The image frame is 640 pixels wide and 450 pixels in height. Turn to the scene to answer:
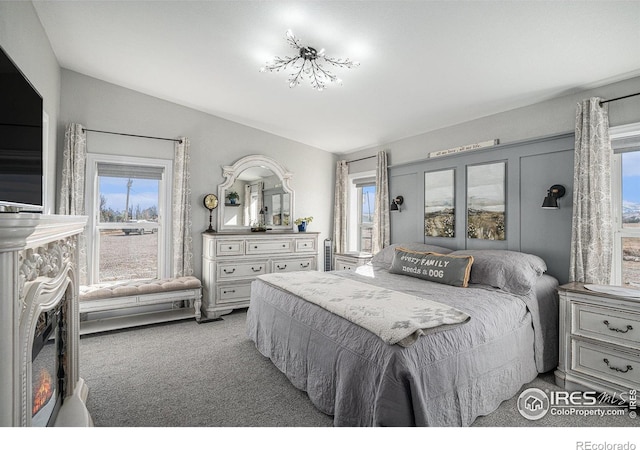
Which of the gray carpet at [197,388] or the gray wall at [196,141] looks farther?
the gray wall at [196,141]

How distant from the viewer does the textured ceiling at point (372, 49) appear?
6.81 feet

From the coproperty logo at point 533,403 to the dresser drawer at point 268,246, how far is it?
3200 mm

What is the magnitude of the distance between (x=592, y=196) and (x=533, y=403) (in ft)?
5.48

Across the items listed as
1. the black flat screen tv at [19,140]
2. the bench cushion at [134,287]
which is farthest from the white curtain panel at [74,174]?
the black flat screen tv at [19,140]

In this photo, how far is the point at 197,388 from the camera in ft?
7.66

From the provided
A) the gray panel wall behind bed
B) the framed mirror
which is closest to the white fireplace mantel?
the framed mirror

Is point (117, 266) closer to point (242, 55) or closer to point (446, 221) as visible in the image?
point (242, 55)

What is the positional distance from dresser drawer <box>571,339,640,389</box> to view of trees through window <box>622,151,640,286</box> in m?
Result: 0.78

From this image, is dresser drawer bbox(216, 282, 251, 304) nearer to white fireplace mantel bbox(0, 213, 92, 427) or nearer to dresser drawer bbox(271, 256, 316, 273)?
dresser drawer bbox(271, 256, 316, 273)

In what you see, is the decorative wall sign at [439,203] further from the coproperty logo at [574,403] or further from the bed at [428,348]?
the coproperty logo at [574,403]

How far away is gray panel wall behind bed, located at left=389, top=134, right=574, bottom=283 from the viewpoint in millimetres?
2836

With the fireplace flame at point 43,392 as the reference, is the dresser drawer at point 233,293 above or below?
below

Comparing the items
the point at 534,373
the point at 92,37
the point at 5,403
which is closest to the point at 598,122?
the point at 534,373

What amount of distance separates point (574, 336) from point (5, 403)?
307 cm
